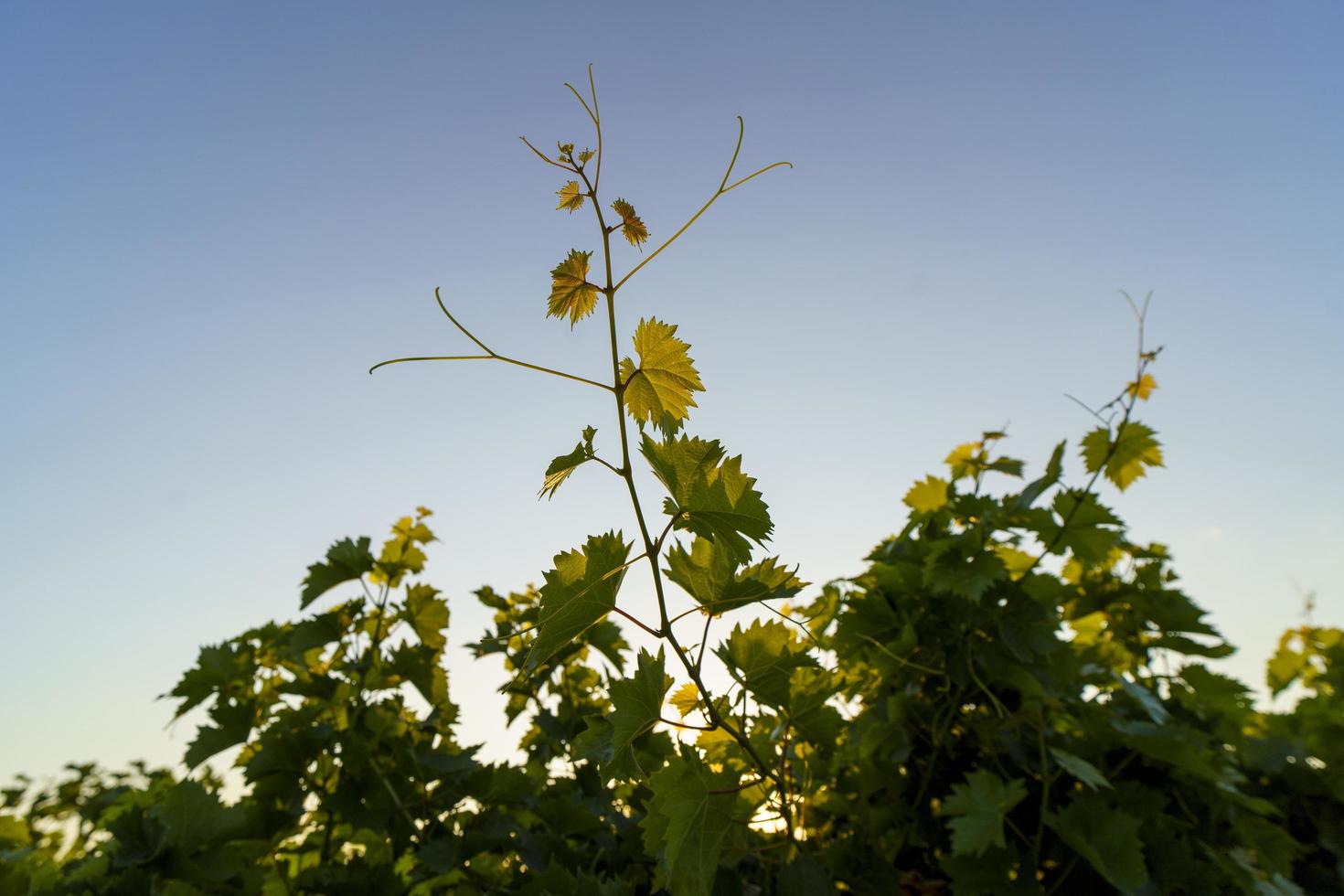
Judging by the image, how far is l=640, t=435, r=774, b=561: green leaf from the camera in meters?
0.85

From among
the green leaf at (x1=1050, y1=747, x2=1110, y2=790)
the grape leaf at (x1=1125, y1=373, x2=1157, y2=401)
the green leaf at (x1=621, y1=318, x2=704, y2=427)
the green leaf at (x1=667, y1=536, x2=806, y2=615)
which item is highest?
the grape leaf at (x1=1125, y1=373, x2=1157, y2=401)

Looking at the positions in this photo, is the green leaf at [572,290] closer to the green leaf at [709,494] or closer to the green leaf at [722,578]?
the green leaf at [709,494]

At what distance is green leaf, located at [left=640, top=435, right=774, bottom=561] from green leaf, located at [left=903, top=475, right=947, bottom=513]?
3.71 feet

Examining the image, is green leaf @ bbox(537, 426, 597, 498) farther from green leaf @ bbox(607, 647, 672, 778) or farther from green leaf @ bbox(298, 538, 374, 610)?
green leaf @ bbox(298, 538, 374, 610)

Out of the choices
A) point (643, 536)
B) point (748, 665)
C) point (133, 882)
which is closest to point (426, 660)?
point (133, 882)

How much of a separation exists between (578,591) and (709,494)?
0.57 feet

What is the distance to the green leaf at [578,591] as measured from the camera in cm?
84

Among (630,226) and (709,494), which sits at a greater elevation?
(630,226)

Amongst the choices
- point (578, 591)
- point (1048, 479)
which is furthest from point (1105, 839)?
point (578, 591)

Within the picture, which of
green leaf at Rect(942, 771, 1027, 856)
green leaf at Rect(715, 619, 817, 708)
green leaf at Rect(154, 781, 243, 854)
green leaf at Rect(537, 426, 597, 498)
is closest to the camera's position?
green leaf at Rect(537, 426, 597, 498)

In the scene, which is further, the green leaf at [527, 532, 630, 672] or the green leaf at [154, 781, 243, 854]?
the green leaf at [154, 781, 243, 854]

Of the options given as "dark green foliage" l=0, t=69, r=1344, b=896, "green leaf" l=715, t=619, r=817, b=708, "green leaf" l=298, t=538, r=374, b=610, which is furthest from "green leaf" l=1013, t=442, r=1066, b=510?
"green leaf" l=298, t=538, r=374, b=610

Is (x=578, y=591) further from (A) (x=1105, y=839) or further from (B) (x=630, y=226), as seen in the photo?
(A) (x=1105, y=839)

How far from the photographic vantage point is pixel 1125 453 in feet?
5.89
